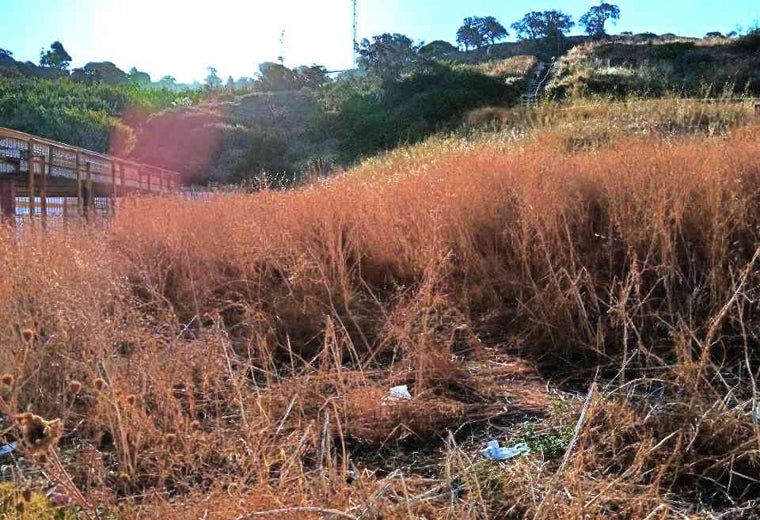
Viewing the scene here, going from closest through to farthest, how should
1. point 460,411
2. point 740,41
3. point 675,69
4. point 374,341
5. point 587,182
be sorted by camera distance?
1. point 460,411
2. point 374,341
3. point 587,182
4. point 675,69
5. point 740,41

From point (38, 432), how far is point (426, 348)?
175 centimetres

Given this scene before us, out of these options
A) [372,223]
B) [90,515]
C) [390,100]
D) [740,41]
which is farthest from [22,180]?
[740,41]

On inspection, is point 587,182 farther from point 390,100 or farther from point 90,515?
point 390,100

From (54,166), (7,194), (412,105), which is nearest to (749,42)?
(412,105)

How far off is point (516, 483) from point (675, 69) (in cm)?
2769

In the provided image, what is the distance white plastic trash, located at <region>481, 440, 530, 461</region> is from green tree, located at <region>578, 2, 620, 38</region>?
53933 mm

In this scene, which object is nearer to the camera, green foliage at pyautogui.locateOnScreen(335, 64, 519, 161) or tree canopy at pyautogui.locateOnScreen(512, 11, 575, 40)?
green foliage at pyautogui.locateOnScreen(335, 64, 519, 161)

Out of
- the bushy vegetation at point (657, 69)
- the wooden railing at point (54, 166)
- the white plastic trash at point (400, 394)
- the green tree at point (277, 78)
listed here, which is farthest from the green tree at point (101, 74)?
the white plastic trash at point (400, 394)

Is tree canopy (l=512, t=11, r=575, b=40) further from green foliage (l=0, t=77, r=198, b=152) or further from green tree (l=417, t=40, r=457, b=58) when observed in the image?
green foliage (l=0, t=77, r=198, b=152)

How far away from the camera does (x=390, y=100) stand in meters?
31.0

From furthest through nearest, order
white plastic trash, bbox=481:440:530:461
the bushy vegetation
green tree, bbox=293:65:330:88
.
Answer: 1. green tree, bbox=293:65:330:88
2. the bushy vegetation
3. white plastic trash, bbox=481:440:530:461

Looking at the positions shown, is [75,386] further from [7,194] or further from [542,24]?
[542,24]

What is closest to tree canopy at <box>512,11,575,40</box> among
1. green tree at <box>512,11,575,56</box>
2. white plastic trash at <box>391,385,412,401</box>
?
green tree at <box>512,11,575,56</box>

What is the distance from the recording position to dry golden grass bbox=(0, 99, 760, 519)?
1.96m
